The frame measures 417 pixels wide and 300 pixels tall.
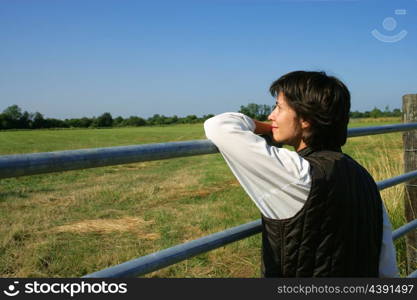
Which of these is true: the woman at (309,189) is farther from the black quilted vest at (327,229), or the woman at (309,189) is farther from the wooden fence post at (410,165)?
the wooden fence post at (410,165)

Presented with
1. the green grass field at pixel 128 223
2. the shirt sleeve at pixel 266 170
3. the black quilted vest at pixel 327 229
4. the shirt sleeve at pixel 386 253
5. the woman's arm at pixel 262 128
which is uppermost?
the woman's arm at pixel 262 128

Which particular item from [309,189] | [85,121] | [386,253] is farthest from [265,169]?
[85,121]

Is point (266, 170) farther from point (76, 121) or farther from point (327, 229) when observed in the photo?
point (76, 121)

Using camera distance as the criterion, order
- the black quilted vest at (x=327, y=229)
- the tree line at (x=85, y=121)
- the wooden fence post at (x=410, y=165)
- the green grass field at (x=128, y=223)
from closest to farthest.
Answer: the black quilted vest at (x=327, y=229)
the wooden fence post at (x=410, y=165)
the green grass field at (x=128, y=223)
the tree line at (x=85, y=121)

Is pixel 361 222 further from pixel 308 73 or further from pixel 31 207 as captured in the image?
pixel 31 207

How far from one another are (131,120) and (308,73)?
90.2 m

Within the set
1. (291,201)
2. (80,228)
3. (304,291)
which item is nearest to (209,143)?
(291,201)

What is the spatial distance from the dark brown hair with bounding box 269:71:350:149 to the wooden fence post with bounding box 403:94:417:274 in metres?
1.73

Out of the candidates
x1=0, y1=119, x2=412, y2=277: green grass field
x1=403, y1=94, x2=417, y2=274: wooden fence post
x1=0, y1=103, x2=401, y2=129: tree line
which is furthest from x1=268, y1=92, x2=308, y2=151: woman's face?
x1=0, y1=103, x2=401, y2=129: tree line

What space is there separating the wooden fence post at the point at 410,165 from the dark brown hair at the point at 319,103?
1.73 metres

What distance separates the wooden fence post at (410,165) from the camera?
3.03 meters

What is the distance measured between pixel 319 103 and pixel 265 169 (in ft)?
1.14

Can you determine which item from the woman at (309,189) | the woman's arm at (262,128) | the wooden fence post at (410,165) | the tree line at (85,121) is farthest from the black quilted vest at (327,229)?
the tree line at (85,121)

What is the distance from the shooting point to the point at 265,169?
1351 millimetres
